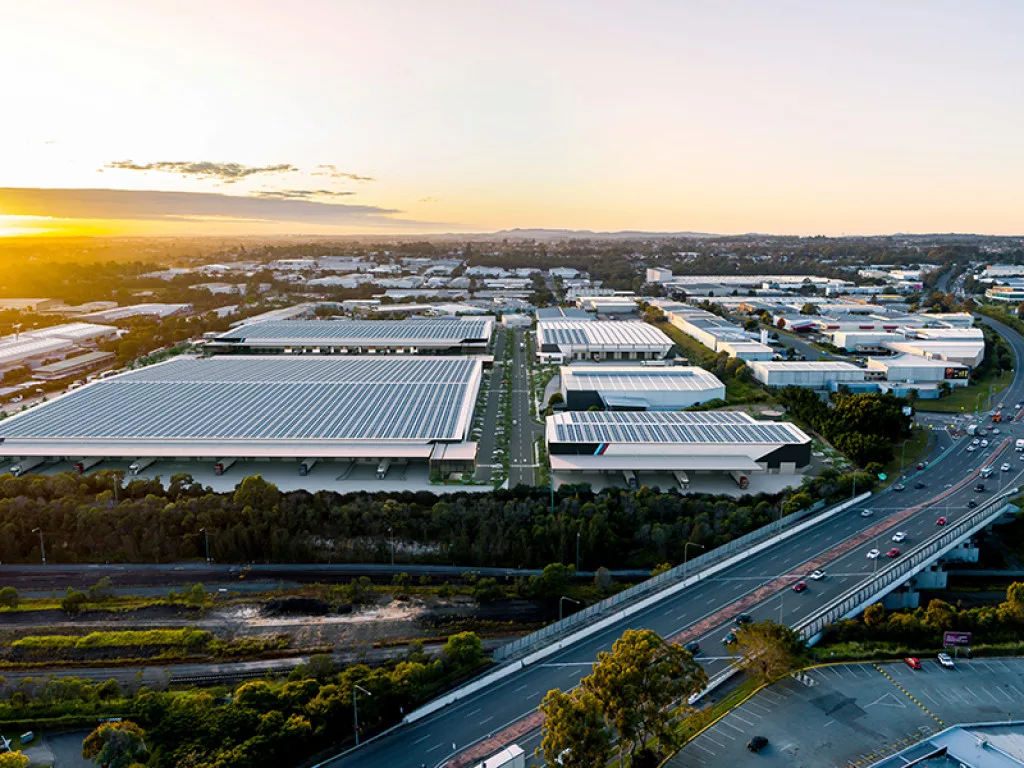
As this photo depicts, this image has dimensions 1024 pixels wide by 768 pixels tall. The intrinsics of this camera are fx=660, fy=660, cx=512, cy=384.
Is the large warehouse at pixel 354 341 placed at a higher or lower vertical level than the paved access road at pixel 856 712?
higher

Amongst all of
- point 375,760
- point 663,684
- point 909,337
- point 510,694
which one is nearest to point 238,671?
point 375,760

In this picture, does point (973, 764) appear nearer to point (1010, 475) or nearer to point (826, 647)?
point (826, 647)

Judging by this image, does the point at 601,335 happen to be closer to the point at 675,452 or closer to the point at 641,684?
the point at 675,452

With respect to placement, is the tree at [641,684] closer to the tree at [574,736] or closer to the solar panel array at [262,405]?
the tree at [574,736]

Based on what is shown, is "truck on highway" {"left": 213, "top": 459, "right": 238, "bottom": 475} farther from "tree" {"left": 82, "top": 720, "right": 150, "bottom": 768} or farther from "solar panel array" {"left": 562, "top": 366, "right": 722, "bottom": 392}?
"solar panel array" {"left": 562, "top": 366, "right": 722, "bottom": 392}

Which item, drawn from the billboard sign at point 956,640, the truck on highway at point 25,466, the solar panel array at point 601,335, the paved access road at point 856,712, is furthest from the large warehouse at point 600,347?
the paved access road at point 856,712

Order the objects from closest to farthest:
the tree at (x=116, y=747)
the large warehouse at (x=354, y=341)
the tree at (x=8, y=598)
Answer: the tree at (x=116, y=747)
the tree at (x=8, y=598)
the large warehouse at (x=354, y=341)
